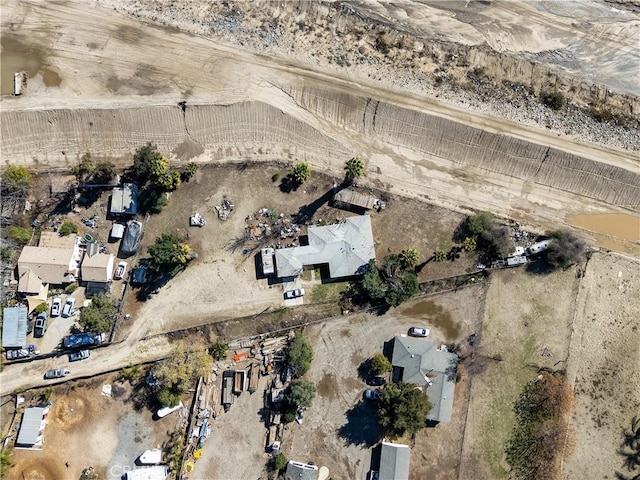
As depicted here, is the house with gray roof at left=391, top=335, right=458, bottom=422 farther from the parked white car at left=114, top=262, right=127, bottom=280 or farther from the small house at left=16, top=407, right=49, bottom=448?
the small house at left=16, top=407, right=49, bottom=448

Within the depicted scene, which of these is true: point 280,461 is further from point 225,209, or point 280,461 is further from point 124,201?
point 124,201

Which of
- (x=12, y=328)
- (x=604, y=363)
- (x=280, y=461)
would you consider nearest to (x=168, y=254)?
(x=12, y=328)

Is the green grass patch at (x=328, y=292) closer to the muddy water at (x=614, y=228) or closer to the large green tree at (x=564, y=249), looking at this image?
the large green tree at (x=564, y=249)

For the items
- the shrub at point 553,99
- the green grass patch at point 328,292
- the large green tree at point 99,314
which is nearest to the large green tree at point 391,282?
the green grass patch at point 328,292

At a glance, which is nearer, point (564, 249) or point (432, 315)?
point (564, 249)

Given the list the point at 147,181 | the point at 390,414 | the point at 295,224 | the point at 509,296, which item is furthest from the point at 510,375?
the point at 147,181

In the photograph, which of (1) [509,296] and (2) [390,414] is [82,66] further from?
(1) [509,296]
